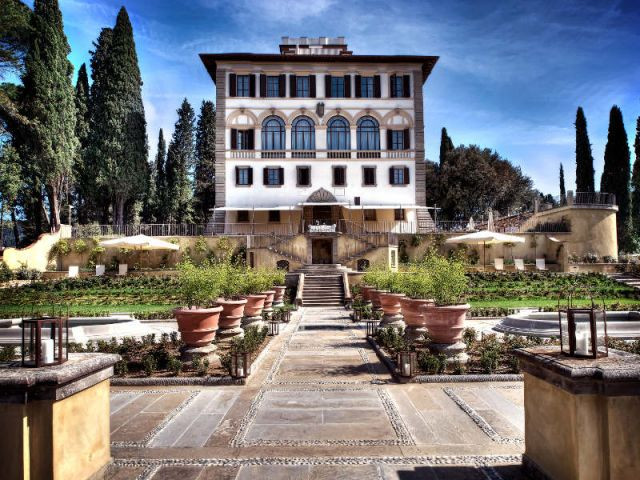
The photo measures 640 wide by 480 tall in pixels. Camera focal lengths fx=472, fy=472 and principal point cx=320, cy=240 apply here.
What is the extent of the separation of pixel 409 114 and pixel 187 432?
113ft

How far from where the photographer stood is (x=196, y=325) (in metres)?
8.80

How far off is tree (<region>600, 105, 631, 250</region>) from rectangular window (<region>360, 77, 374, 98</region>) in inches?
759

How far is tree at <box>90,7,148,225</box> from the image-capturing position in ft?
117

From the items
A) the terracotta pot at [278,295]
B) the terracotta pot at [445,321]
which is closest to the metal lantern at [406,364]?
the terracotta pot at [445,321]

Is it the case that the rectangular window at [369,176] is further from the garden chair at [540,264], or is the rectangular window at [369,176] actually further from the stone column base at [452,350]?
the stone column base at [452,350]

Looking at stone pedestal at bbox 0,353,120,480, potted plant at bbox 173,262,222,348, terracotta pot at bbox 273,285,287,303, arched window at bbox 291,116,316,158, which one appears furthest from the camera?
arched window at bbox 291,116,316,158

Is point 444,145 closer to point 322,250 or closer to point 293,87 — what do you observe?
point 293,87

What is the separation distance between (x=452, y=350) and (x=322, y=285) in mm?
16012

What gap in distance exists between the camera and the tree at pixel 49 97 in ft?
100

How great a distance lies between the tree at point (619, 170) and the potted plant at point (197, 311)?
3768 cm

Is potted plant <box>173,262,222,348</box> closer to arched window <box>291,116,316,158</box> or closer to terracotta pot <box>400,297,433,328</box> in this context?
terracotta pot <box>400,297,433,328</box>

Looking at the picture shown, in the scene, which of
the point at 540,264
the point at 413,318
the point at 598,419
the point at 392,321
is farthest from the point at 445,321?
the point at 540,264

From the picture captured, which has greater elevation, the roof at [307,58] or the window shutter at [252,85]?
the roof at [307,58]

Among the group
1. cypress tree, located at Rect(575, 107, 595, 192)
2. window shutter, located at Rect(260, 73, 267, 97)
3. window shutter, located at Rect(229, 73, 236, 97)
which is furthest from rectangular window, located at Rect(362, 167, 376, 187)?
cypress tree, located at Rect(575, 107, 595, 192)
